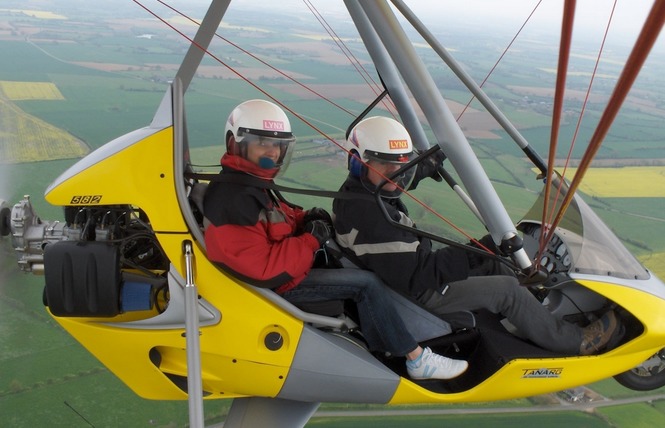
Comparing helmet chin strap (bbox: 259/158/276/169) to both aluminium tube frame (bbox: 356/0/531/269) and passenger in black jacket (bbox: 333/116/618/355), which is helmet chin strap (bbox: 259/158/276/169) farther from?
aluminium tube frame (bbox: 356/0/531/269)

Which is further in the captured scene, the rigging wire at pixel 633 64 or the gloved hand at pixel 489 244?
the gloved hand at pixel 489 244

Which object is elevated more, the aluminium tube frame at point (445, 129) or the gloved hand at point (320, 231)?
the aluminium tube frame at point (445, 129)

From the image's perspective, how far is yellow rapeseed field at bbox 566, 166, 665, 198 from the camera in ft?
71.0

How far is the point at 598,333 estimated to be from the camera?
172 inches

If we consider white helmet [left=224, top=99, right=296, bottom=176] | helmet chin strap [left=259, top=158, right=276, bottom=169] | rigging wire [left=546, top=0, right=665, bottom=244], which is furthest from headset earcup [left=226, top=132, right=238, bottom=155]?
rigging wire [left=546, top=0, right=665, bottom=244]

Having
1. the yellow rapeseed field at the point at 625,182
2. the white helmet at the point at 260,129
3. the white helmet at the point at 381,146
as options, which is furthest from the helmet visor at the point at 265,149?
the yellow rapeseed field at the point at 625,182

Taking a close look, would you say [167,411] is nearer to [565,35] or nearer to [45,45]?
[565,35]

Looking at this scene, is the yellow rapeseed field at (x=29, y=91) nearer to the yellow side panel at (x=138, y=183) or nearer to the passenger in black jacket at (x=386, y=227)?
the yellow side panel at (x=138, y=183)

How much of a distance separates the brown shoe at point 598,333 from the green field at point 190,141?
1162 millimetres

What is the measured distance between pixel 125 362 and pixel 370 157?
6.44 feet

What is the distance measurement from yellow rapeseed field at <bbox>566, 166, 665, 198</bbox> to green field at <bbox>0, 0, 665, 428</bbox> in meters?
0.22

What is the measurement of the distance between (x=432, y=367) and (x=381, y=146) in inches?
58.0

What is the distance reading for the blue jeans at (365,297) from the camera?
400 centimetres

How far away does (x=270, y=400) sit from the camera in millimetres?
4469
